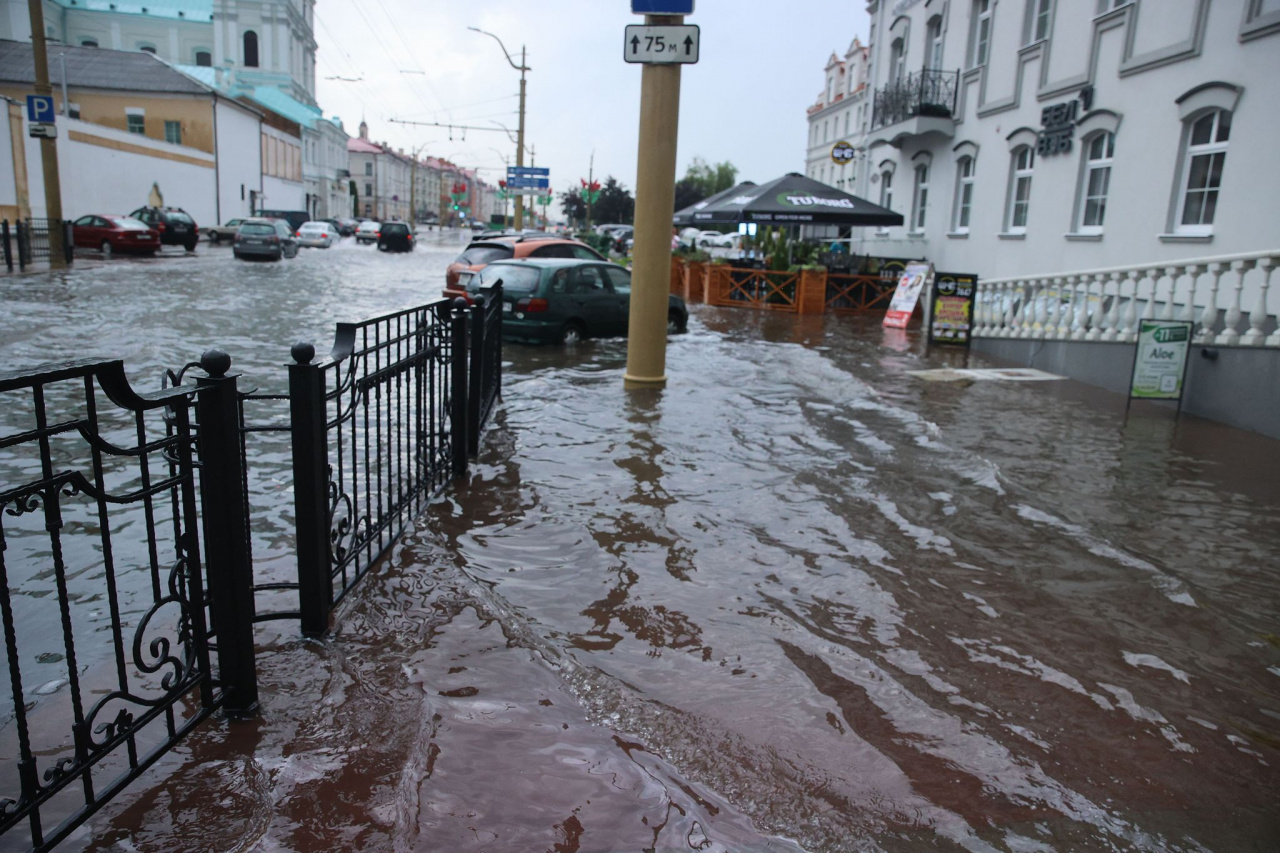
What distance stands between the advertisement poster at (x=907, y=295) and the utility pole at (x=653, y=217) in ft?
31.7

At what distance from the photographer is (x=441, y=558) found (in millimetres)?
5020

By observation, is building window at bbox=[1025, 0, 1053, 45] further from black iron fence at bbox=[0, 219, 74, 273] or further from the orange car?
black iron fence at bbox=[0, 219, 74, 273]

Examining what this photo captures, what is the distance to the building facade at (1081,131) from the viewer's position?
11805 millimetres

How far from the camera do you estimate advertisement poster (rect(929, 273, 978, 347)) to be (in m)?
15.8

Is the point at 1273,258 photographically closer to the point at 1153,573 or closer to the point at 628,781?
the point at 1153,573

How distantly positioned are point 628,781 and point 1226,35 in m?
13.8

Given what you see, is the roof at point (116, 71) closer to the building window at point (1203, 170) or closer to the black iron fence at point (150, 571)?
the building window at point (1203, 170)

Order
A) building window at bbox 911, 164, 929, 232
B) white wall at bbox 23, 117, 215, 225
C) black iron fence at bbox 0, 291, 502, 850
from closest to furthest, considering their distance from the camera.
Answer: black iron fence at bbox 0, 291, 502, 850, building window at bbox 911, 164, 929, 232, white wall at bbox 23, 117, 215, 225

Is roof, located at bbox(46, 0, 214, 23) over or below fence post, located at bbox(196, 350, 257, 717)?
over

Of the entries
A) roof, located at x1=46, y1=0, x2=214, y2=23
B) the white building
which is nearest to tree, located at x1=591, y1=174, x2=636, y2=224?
the white building

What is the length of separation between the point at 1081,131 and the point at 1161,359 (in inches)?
296

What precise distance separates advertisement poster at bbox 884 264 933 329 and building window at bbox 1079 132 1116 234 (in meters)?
3.47

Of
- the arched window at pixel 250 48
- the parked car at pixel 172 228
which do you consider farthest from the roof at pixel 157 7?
the parked car at pixel 172 228

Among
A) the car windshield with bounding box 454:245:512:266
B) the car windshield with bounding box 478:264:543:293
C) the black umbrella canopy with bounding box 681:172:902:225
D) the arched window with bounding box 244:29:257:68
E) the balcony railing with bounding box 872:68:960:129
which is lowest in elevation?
the car windshield with bounding box 478:264:543:293
